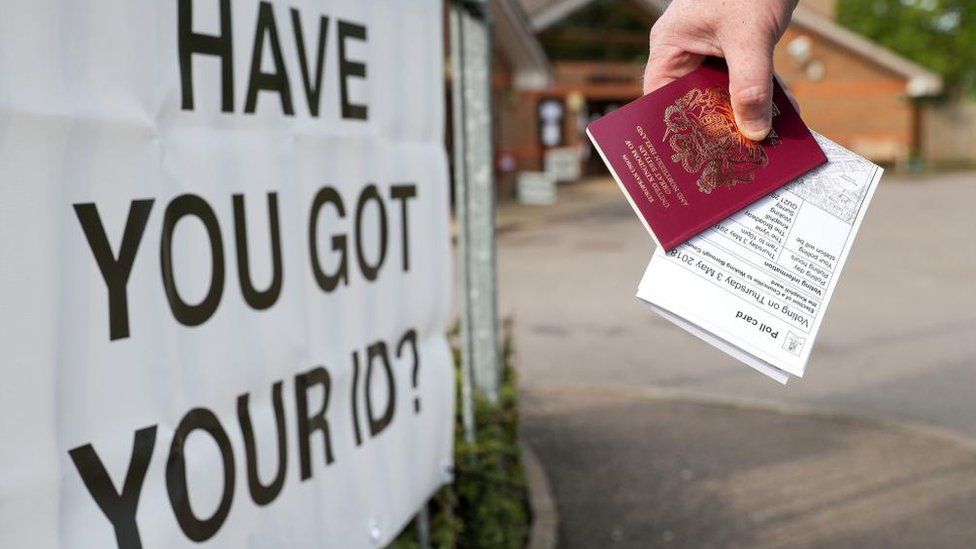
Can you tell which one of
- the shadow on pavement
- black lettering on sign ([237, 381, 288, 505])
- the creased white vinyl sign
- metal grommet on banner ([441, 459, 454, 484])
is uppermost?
the creased white vinyl sign

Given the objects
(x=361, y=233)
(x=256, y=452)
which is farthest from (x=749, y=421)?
(x=256, y=452)

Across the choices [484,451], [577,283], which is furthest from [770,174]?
[577,283]

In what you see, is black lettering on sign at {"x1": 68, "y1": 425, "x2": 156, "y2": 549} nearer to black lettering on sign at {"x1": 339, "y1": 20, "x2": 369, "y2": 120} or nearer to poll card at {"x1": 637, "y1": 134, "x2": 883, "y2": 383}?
poll card at {"x1": 637, "y1": 134, "x2": 883, "y2": 383}

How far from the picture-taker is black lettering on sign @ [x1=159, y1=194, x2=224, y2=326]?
6.91 feet

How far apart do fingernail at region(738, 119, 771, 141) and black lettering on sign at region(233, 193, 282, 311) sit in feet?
3.90

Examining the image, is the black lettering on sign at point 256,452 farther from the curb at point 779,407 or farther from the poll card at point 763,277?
the curb at point 779,407

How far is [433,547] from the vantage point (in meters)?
3.88

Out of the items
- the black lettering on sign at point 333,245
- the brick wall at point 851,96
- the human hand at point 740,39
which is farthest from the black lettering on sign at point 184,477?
the brick wall at point 851,96

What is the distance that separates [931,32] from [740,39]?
52.4 m

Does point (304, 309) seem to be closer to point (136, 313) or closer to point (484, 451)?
point (136, 313)

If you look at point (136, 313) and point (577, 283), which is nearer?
point (136, 313)

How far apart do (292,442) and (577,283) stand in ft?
33.2

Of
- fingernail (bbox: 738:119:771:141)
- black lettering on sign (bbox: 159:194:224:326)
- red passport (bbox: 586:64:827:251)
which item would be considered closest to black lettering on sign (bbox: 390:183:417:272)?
black lettering on sign (bbox: 159:194:224:326)

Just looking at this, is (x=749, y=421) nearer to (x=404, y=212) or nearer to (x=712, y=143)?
(x=404, y=212)
